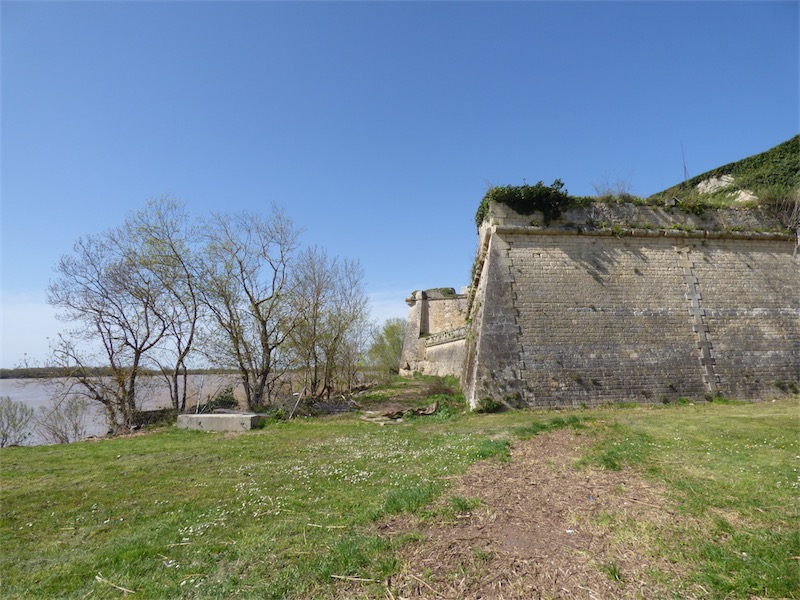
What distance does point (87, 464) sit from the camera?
259 inches

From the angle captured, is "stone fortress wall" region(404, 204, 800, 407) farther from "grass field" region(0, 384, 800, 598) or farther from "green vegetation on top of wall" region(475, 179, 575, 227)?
"grass field" region(0, 384, 800, 598)

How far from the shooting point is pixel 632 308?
11.5 m

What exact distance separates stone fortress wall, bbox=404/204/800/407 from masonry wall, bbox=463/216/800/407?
32mm

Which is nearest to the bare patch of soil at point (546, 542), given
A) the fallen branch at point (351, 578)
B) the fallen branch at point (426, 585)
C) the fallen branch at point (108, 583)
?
the fallen branch at point (426, 585)

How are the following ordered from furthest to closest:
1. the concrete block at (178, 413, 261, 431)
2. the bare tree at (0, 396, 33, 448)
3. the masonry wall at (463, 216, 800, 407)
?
the bare tree at (0, 396, 33, 448) → the masonry wall at (463, 216, 800, 407) → the concrete block at (178, 413, 261, 431)

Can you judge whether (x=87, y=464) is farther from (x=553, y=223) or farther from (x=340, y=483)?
(x=553, y=223)

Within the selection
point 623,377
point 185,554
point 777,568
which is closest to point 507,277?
point 623,377

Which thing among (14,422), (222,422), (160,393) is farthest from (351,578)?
(14,422)

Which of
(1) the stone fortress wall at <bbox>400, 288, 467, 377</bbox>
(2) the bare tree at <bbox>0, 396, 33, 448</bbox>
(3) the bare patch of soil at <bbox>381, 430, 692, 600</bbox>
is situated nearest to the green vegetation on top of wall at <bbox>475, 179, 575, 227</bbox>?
(3) the bare patch of soil at <bbox>381, 430, 692, 600</bbox>

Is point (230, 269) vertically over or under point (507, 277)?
over

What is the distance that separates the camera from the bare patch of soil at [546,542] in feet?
8.10

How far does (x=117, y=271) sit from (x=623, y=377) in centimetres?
1619

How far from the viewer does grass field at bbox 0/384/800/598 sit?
267 cm

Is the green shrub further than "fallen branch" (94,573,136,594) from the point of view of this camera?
Yes
